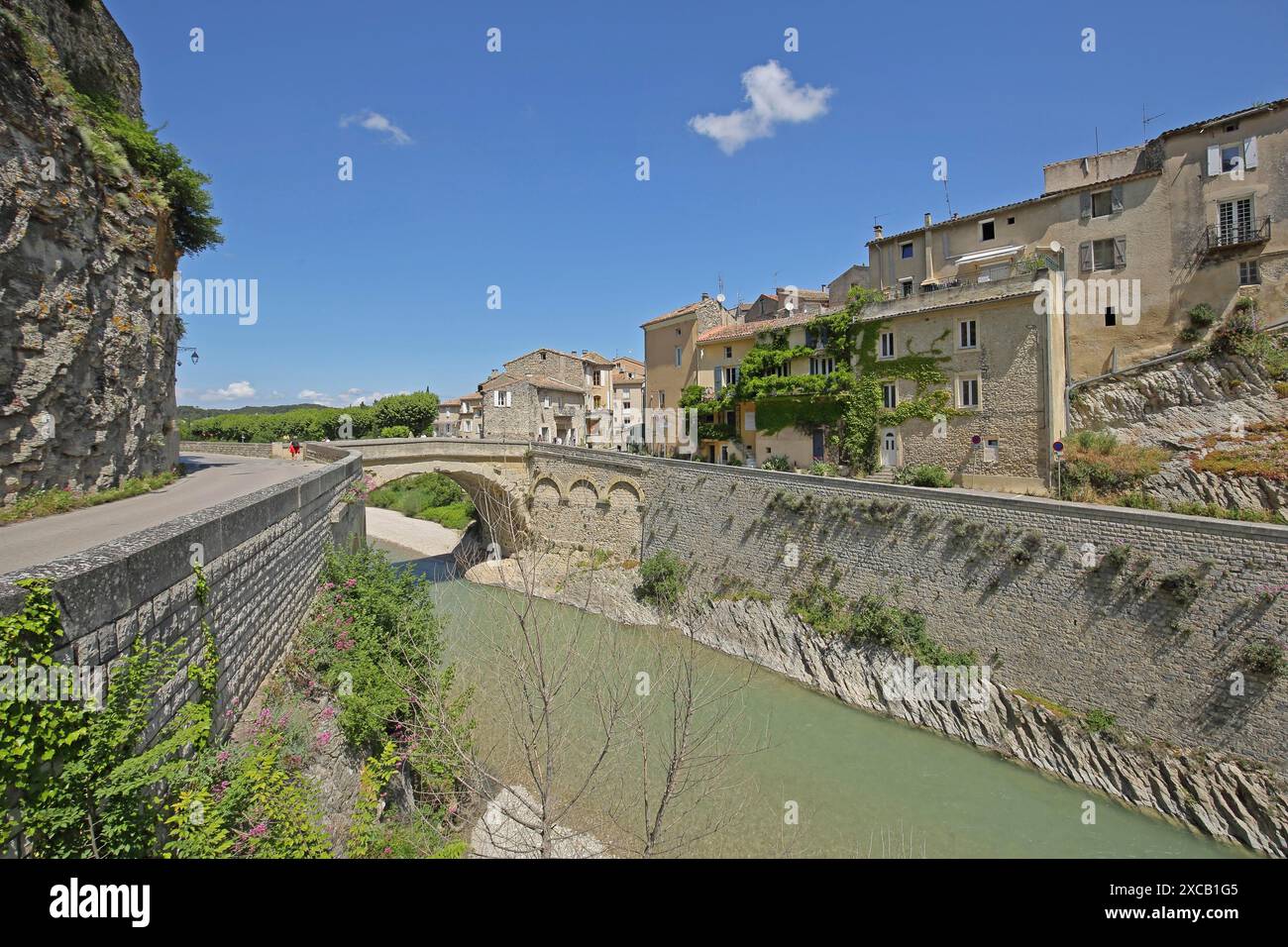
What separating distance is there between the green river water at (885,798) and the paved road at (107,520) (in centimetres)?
545

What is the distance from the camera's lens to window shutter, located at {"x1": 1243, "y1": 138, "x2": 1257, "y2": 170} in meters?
20.2

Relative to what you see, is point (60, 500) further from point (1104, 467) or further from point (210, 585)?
point (1104, 467)

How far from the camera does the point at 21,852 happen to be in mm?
3691

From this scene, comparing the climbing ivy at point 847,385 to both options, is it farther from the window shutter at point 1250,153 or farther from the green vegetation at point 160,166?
the green vegetation at point 160,166

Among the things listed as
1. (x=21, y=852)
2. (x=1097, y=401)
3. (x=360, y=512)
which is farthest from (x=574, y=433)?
(x=21, y=852)

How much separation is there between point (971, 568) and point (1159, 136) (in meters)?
18.7

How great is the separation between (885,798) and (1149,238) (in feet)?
73.7

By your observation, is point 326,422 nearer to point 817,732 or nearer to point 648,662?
point 648,662

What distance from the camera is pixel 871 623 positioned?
17781 mm

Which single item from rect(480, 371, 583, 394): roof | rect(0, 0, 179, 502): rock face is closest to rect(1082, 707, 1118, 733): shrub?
rect(0, 0, 179, 502): rock face

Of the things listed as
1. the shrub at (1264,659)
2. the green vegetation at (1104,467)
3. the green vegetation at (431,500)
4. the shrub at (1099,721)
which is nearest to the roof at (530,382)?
the green vegetation at (431,500)

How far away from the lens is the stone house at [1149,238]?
2012cm

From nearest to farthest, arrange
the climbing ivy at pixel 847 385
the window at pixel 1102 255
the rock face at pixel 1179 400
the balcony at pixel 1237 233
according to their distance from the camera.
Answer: the rock face at pixel 1179 400
the balcony at pixel 1237 233
the window at pixel 1102 255
the climbing ivy at pixel 847 385

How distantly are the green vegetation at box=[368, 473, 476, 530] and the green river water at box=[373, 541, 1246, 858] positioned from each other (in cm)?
3018
